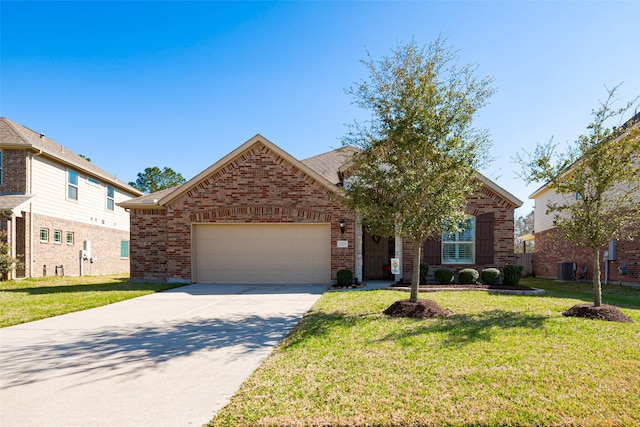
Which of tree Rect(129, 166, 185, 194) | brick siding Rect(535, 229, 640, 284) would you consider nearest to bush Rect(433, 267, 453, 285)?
brick siding Rect(535, 229, 640, 284)

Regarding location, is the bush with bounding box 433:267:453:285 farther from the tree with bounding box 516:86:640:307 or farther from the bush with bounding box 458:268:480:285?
the tree with bounding box 516:86:640:307

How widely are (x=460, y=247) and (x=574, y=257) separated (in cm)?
870

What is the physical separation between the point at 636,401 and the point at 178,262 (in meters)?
13.1

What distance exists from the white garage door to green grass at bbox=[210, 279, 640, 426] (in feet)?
21.3

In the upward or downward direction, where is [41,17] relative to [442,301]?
upward

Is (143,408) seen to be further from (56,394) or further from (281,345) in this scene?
(281,345)

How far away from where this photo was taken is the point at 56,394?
3941 mm

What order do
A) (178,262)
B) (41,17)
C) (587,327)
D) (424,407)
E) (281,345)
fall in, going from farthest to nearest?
1. (178,262)
2. (41,17)
3. (587,327)
4. (281,345)
5. (424,407)

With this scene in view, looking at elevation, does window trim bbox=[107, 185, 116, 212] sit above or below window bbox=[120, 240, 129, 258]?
above

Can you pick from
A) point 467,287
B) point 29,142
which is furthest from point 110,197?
point 467,287

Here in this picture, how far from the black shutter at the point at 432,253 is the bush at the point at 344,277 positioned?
296 centimetres

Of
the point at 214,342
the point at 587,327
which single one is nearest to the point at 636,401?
the point at 587,327

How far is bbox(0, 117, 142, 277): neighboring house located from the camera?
50.6 ft

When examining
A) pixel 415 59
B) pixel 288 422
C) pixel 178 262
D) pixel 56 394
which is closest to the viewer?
pixel 288 422
